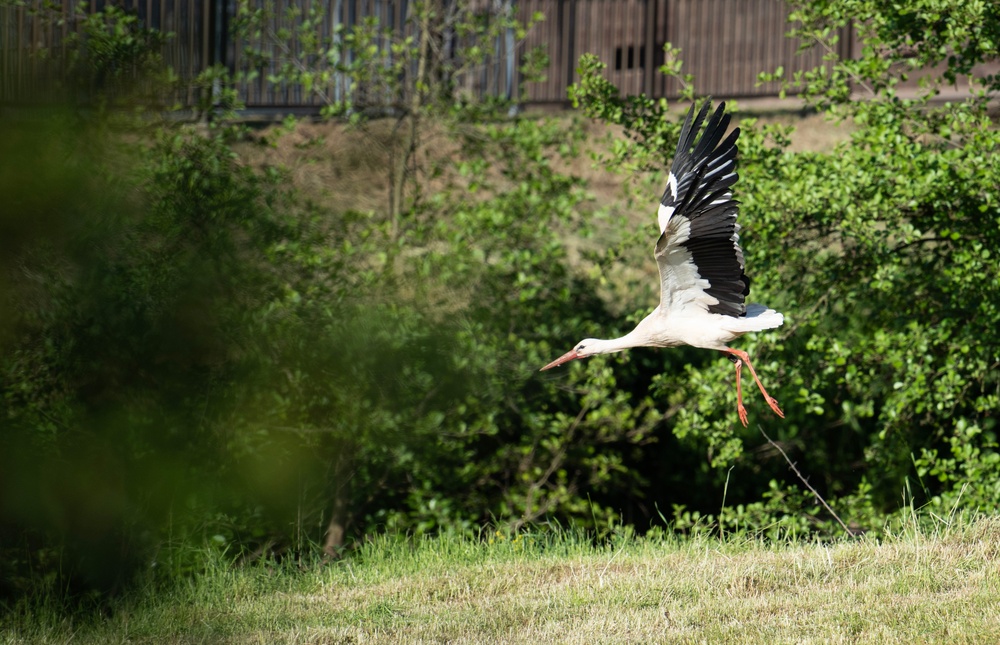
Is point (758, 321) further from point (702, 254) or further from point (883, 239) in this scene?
point (883, 239)

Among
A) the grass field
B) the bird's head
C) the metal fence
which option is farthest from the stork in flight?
the metal fence

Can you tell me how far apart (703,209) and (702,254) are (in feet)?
1.04

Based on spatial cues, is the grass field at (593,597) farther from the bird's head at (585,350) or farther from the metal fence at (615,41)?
the metal fence at (615,41)

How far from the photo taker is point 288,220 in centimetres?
861

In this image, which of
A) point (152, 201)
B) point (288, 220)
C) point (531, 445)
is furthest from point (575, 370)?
point (152, 201)

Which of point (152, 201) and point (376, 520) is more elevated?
point (152, 201)

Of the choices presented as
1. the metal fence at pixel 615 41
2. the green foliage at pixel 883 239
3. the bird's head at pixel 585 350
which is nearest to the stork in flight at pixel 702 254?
the bird's head at pixel 585 350

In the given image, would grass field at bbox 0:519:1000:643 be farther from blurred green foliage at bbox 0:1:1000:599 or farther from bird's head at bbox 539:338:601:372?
bird's head at bbox 539:338:601:372

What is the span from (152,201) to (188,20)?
4053 mm

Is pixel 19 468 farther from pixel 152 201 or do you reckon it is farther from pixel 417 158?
pixel 417 158

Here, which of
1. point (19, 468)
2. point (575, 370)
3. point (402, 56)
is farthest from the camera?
point (402, 56)

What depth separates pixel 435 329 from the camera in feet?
29.6

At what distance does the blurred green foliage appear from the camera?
22.5 feet

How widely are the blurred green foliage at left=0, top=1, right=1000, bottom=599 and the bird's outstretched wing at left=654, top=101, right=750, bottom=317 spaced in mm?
1519
